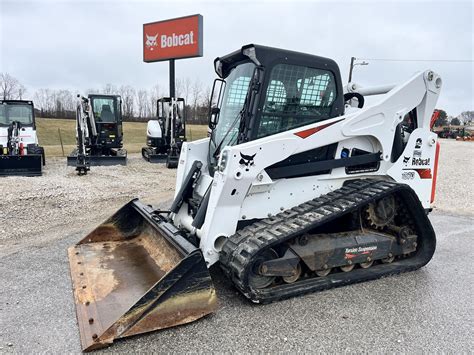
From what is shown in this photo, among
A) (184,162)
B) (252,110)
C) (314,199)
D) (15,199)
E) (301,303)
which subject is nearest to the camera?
(301,303)

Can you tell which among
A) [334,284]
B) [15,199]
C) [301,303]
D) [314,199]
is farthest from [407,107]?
[15,199]

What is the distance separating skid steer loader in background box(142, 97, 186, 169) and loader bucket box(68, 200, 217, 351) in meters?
11.6

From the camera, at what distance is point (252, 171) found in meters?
3.95

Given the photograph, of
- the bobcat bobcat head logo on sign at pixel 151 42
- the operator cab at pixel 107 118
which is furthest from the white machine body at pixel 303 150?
Answer: the bobcat bobcat head logo on sign at pixel 151 42

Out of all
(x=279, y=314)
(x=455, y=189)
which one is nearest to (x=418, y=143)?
(x=279, y=314)

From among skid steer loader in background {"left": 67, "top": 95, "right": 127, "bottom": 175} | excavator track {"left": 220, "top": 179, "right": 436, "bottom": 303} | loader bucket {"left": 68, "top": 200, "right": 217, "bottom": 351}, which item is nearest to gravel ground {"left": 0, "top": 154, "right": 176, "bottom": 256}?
loader bucket {"left": 68, "top": 200, "right": 217, "bottom": 351}

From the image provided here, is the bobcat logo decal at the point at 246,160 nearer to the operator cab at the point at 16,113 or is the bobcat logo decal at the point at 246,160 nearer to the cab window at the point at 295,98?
the cab window at the point at 295,98

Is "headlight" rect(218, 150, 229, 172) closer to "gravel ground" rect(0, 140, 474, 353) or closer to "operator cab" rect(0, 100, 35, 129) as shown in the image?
"gravel ground" rect(0, 140, 474, 353)

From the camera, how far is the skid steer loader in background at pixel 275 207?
3621mm

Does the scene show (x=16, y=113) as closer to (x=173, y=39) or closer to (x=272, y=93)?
(x=173, y=39)

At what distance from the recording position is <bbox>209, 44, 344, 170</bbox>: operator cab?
4.22m

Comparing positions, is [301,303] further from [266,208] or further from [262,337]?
[266,208]

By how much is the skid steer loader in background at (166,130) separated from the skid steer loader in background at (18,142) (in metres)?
5.09

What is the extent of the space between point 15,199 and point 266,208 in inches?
266
